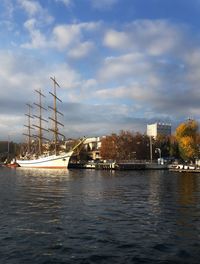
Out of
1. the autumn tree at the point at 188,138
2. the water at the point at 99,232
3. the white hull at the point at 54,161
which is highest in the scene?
the autumn tree at the point at 188,138

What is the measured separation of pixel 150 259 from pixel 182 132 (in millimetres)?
135748

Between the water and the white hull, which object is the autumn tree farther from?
the water

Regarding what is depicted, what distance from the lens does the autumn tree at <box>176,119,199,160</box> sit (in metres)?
153

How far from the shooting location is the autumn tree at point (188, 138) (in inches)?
6033

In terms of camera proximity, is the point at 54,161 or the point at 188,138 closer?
the point at 188,138

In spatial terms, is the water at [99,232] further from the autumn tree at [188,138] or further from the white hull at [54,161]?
the white hull at [54,161]

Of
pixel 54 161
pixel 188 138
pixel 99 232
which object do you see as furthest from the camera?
pixel 54 161

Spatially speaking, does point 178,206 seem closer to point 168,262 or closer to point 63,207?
point 63,207

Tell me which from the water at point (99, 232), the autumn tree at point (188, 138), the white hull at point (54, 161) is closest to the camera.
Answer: the water at point (99, 232)

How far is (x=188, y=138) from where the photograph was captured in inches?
6029

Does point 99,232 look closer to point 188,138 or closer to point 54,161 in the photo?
point 188,138

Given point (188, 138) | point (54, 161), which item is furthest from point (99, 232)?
point (54, 161)

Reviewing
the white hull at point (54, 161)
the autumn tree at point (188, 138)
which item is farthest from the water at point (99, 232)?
the white hull at point (54, 161)

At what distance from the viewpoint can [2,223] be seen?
108ft
